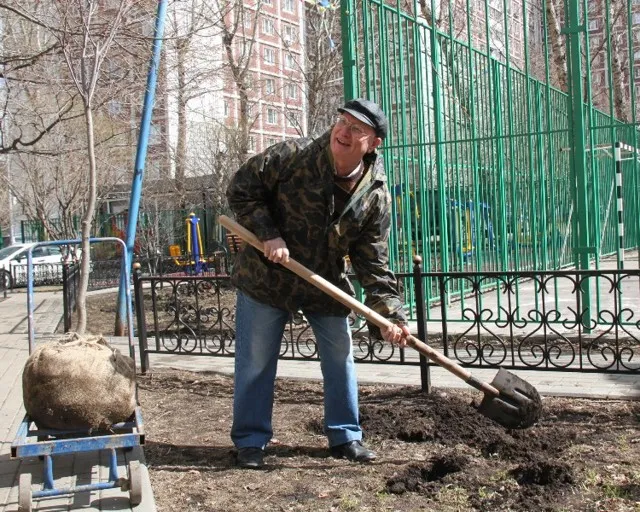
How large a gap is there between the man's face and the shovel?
62 centimetres

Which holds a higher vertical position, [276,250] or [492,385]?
[276,250]

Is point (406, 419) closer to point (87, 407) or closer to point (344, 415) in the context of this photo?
point (344, 415)

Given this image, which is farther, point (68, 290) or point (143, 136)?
point (68, 290)

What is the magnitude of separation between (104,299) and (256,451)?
41.1 ft

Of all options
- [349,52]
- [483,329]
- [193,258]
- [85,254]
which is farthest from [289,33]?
[85,254]

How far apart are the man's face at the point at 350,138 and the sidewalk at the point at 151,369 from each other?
1.98 meters

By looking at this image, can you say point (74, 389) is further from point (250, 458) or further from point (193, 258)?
point (193, 258)

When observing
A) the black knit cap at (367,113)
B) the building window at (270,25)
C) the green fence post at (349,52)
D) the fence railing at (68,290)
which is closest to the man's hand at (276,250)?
the black knit cap at (367,113)

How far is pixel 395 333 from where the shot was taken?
3.96 meters

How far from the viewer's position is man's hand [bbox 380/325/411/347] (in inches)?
156

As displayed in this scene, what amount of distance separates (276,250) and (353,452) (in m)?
1.26

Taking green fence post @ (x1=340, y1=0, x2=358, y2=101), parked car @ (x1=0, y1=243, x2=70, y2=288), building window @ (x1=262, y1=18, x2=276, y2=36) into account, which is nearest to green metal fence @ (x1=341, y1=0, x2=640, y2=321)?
green fence post @ (x1=340, y1=0, x2=358, y2=101)

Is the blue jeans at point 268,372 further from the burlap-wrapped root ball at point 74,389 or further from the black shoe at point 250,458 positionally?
the burlap-wrapped root ball at point 74,389

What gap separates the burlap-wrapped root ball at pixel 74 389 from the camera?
3895 millimetres
